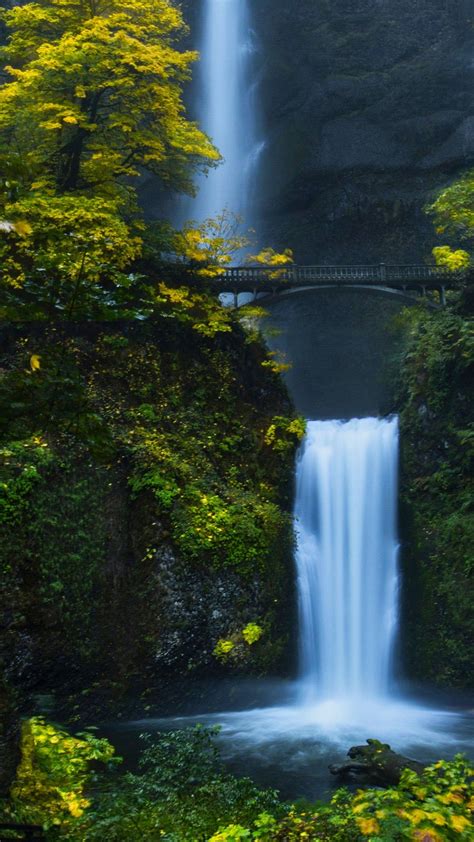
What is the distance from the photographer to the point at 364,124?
32.6 m

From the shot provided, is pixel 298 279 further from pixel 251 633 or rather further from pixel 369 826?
pixel 369 826

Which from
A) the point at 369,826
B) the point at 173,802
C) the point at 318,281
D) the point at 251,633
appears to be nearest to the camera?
the point at 369,826

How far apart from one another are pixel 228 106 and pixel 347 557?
28.9 m

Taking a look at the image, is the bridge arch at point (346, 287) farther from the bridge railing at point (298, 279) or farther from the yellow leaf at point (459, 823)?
the yellow leaf at point (459, 823)

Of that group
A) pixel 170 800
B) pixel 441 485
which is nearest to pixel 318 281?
pixel 441 485

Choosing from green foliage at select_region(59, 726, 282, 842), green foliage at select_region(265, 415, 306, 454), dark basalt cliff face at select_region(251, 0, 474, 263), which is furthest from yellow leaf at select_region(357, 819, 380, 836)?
dark basalt cliff face at select_region(251, 0, 474, 263)

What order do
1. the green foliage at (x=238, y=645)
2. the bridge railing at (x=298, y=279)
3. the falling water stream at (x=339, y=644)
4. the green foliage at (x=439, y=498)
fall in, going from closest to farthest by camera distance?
1. the falling water stream at (x=339, y=644)
2. the green foliage at (x=238, y=645)
3. the green foliage at (x=439, y=498)
4. the bridge railing at (x=298, y=279)

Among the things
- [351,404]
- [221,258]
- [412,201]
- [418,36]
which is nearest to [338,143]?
[412,201]

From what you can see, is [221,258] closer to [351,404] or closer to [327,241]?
[351,404]

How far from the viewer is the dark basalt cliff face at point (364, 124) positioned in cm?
3150

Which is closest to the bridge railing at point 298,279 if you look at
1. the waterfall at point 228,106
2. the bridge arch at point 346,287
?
the bridge arch at point 346,287

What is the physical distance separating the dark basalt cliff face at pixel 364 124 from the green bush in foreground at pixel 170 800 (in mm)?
29148

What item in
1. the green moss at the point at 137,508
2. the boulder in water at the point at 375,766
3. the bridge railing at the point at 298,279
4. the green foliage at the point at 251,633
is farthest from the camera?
the bridge railing at the point at 298,279

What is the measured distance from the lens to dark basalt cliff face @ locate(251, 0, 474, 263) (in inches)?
1240
